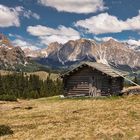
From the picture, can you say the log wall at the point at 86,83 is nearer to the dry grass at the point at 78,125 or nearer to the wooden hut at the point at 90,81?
the wooden hut at the point at 90,81

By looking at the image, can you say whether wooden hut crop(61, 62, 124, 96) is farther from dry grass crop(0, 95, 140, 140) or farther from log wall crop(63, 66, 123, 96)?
dry grass crop(0, 95, 140, 140)

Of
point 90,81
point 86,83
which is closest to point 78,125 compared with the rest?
point 90,81

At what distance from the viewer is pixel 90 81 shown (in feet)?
208

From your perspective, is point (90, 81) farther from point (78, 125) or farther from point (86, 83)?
point (78, 125)

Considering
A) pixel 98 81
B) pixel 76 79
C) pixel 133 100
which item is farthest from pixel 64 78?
pixel 133 100

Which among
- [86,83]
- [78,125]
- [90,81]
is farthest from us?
[86,83]

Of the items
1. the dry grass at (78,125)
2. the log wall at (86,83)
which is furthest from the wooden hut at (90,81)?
the dry grass at (78,125)

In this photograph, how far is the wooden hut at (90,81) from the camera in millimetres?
62000

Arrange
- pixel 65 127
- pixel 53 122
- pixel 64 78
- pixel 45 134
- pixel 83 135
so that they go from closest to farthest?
pixel 83 135
pixel 45 134
pixel 65 127
pixel 53 122
pixel 64 78

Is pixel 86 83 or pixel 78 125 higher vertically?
pixel 86 83

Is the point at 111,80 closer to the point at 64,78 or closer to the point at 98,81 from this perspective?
the point at 98,81

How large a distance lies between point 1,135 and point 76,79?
36.0 metres

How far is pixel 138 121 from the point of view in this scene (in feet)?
103

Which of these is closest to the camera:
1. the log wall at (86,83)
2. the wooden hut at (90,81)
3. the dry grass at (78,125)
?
the dry grass at (78,125)
